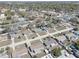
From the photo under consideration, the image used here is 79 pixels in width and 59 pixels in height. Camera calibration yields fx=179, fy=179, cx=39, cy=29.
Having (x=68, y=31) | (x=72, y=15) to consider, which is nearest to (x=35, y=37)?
(x=68, y=31)

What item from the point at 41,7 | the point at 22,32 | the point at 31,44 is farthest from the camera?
the point at 41,7

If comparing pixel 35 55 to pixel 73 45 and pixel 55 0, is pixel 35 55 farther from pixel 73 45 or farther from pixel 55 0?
pixel 55 0

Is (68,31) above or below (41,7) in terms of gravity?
below

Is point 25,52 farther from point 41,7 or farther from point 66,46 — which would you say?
point 41,7

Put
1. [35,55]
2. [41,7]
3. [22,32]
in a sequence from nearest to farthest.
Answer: [35,55], [22,32], [41,7]

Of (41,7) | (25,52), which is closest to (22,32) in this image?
(25,52)

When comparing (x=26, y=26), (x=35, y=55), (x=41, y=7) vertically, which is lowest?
(x=35, y=55)

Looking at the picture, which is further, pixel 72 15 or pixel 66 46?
pixel 72 15

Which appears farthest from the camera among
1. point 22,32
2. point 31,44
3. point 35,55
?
Result: point 22,32

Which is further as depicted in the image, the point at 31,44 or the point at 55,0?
the point at 55,0
